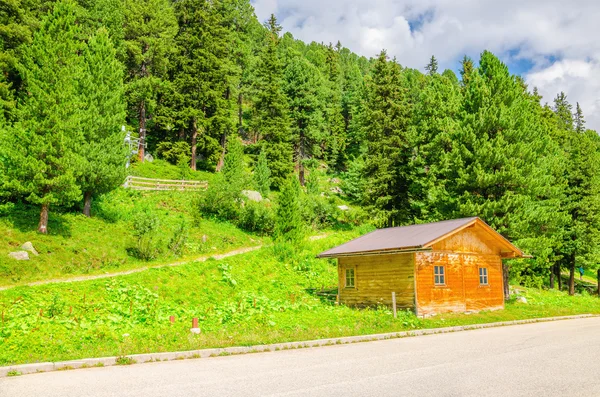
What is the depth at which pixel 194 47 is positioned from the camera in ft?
180

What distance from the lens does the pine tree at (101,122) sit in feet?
98.9

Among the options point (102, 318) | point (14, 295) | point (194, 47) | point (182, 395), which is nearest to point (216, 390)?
point (182, 395)

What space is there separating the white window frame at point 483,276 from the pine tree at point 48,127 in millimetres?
24729

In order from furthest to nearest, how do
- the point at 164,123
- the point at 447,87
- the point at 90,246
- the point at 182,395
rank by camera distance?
the point at 164,123, the point at 447,87, the point at 90,246, the point at 182,395

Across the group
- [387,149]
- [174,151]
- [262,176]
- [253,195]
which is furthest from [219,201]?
Answer: [387,149]

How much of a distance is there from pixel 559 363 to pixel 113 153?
30.4 meters

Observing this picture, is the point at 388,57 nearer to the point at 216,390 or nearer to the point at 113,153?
the point at 113,153

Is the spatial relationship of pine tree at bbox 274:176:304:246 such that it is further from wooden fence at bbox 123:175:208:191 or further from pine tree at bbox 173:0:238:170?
pine tree at bbox 173:0:238:170

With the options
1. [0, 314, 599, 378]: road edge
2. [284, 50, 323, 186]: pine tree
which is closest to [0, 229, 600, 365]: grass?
[0, 314, 599, 378]: road edge

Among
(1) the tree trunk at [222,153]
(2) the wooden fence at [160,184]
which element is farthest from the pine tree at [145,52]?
(1) the tree trunk at [222,153]

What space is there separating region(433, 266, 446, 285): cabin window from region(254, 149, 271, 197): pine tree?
2934cm

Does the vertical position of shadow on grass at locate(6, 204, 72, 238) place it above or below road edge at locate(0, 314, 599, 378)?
above

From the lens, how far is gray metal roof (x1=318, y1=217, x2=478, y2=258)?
21.3 m

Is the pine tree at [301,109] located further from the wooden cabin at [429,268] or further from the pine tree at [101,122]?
the wooden cabin at [429,268]
